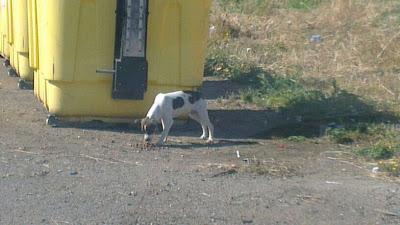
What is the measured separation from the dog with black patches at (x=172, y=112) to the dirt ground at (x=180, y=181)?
0.60ft

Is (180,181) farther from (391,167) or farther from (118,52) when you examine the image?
(118,52)

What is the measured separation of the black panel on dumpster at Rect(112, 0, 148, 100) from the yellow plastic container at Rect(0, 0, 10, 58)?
16.1 feet

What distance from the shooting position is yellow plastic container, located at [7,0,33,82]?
13055mm

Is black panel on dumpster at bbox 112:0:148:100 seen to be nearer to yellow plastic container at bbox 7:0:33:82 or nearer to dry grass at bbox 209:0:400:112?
dry grass at bbox 209:0:400:112

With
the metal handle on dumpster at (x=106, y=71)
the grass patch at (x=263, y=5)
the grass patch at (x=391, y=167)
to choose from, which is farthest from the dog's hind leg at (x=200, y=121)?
the grass patch at (x=263, y=5)

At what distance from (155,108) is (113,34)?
3.48 feet

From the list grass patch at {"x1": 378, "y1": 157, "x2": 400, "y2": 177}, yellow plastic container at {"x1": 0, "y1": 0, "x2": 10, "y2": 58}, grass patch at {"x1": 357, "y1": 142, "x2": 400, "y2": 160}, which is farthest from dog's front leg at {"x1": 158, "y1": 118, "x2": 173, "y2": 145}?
yellow plastic container at {"x1": 0, "y1": 0, "x2": 10, "y2": 58}

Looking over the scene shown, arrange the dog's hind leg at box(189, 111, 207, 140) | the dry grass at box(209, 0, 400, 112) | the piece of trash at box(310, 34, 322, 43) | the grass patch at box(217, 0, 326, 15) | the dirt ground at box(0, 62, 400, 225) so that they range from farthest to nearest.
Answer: the grass patch at box(217, 0, 326, 15) < the piece of trash at box(310, 34, 322, 43) < the dry grass at box(209, 0, 400, 112) < the dog's hind leg at box(189, 111, 207, 140) < the dirt ground at box(0, 62, 400, 225)

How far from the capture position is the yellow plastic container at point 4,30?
14.6m

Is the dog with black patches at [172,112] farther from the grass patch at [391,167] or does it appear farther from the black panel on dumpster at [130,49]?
the grass patch at [391,167]

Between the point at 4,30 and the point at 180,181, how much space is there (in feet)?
25.2

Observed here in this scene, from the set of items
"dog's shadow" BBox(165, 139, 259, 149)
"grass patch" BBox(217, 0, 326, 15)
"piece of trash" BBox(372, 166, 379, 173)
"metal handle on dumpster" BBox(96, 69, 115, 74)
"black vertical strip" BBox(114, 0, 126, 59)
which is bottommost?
"dog's shadow" BBox(165, 139, 259, 149)

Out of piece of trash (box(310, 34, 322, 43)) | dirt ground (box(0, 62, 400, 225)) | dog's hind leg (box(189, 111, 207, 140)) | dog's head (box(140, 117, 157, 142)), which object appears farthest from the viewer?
piece of trash (box(310, 34, 322, 43))

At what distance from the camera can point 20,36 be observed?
43.6 ft
